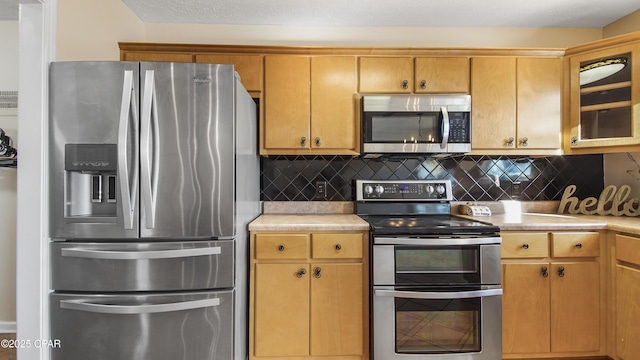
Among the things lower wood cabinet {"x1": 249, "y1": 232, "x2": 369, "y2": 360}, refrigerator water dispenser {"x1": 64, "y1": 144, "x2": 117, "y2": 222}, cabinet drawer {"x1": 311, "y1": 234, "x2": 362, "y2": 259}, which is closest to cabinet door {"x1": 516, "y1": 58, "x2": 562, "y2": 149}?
cabinet drawer {"x1": 311, "y1": 234, "x2": 362, "y2": 259}

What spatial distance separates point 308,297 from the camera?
1.96m

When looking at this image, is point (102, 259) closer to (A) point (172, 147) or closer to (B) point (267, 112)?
(A) point (172, 147)

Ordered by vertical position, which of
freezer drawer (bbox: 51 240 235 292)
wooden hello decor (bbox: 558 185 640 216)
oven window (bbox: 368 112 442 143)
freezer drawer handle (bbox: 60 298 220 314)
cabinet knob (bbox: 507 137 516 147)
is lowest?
freezer drawer handle (bbox: 60 298 220 314)

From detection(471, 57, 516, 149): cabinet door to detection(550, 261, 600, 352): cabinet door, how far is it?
0.93 m

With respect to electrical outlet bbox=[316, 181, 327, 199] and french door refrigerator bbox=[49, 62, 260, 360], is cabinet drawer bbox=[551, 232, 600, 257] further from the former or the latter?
french door refrigerator bbox=[49, 62, 260, 360]

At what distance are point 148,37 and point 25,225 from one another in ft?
5.59

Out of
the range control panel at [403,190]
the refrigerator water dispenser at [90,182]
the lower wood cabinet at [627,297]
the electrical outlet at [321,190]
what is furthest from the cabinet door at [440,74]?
the refrigerator water dispenser at [90,182]

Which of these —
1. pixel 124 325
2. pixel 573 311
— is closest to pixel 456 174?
pixel 573 311

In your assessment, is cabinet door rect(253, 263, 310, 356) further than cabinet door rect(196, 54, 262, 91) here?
No

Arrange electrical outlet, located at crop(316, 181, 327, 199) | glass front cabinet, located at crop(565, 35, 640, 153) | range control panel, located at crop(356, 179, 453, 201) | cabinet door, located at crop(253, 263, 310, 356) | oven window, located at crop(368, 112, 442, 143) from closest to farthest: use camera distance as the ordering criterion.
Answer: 1. cabinet door, located at crop(253, 263, 310, 356)
2. glass front cabinet, located at crop(565, 35, 640, 153)
3. oven window, located at crop(368, 112, 442, 143)
4. range control panel, located at crop(356, 179, 453, 201)
5. electrical outlet, located at crop(316, 181, 327, 199)

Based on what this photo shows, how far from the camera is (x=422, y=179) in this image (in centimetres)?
261

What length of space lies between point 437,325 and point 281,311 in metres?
0.94

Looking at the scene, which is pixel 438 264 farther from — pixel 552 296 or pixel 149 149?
pixel 149 149

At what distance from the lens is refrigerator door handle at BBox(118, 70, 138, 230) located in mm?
1500
